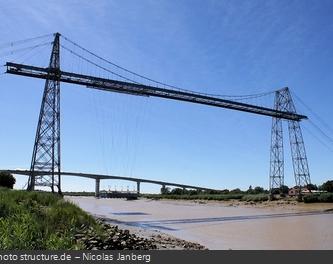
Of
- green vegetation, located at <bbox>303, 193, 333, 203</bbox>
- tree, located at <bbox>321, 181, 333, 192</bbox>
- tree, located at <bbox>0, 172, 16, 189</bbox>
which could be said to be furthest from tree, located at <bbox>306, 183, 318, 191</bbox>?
tree, located at <bbox>0, 172, 16, 189</bbox>

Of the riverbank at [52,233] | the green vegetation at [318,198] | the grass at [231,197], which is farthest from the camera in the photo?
the grass at [231,197]

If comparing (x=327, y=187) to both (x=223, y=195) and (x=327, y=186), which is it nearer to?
(x=327, y=186)

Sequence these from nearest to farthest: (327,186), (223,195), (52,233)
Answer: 1. (52,233)
2. (327,186)
3. (223,195)

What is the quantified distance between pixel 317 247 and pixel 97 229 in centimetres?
697

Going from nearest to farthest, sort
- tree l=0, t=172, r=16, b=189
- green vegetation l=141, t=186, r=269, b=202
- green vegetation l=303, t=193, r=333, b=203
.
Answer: tree l=0, t=172, r=16, b=189
green vegetation l=303, t=193, r=333, b=203
green vegetation l=141, t=186, r=269, b=202

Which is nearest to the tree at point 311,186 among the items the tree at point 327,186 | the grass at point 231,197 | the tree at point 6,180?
the tree at point 327,186

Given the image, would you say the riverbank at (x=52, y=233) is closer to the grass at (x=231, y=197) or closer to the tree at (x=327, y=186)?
the grass at (x=231, y=197)

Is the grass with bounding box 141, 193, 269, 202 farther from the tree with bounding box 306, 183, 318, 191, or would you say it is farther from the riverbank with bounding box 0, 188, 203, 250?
the riverbank with bounding box 0, 188, 203, 250

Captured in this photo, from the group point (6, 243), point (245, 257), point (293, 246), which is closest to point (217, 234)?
point (293, 246)

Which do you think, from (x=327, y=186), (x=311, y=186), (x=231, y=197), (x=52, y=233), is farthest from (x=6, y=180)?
(x=327, y=186)

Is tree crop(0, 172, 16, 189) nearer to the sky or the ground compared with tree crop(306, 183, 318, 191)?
nearer to the ground

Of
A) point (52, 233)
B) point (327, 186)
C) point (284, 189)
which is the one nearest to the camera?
point (52, 233)

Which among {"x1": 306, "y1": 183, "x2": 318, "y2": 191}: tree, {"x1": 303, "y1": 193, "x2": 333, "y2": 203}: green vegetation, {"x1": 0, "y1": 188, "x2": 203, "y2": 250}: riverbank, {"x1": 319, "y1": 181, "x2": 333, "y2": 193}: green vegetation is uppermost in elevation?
{"x1": 319, "y1": 181, "x2": 333, "y2": 193}: green vegetation

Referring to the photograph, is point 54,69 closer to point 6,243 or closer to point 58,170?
point 58,170
